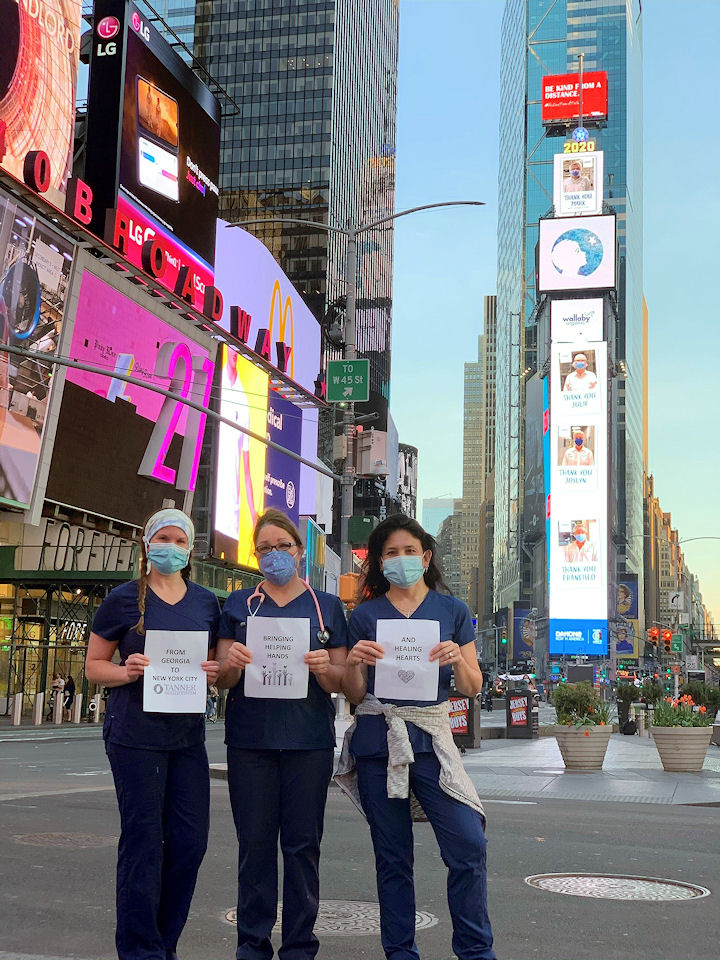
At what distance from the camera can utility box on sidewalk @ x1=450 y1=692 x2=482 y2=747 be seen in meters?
25.4

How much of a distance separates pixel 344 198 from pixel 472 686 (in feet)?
462

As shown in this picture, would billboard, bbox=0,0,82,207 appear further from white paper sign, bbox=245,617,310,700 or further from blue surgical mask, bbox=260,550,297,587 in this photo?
white paper sign, bbox=245,617,310,700

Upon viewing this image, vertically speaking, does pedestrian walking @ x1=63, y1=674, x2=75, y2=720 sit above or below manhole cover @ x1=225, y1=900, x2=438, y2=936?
below

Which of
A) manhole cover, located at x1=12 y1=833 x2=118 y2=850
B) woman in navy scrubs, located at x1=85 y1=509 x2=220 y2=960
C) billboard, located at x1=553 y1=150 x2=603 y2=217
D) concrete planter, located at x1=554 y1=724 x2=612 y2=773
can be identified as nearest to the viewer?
woman in navy scrubs, located at x1=85 y1=509 x2=220 y2=960

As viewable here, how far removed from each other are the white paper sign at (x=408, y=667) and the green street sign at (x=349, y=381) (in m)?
15.3

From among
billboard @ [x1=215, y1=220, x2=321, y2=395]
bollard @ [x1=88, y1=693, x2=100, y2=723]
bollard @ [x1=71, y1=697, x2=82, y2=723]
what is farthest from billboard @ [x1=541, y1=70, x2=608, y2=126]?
bollard @ [x1=71, y1=697, x2=82, y2=723]

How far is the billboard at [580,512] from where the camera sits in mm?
137375

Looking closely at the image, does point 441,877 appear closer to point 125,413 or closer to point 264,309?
point 125,413

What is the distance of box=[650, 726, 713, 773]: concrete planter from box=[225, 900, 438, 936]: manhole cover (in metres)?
13.5

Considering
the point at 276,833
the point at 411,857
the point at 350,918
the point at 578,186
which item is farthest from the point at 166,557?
the point at 578,186

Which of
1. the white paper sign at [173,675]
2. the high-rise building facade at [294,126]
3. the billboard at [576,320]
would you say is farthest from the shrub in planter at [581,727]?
the billboard at [576,320]

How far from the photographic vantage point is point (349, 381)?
21.3m

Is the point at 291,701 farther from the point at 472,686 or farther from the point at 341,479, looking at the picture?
the point at 341,479

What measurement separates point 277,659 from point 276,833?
2.86ft
